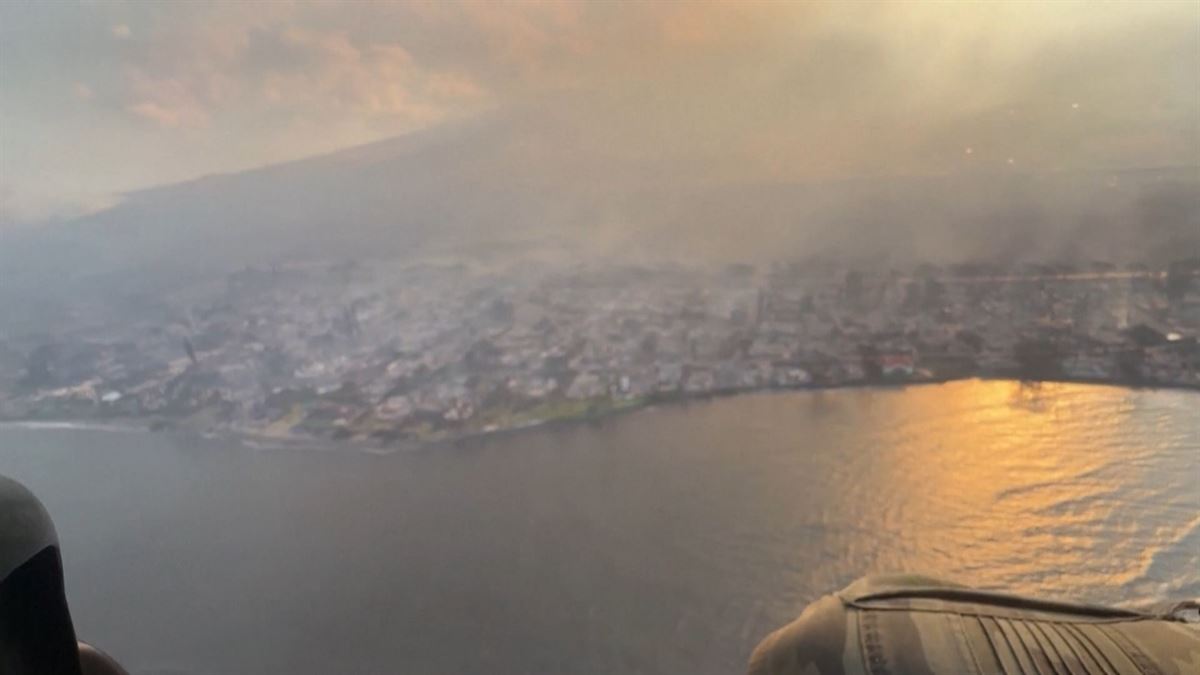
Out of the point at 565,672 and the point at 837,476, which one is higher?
the point at 837,476

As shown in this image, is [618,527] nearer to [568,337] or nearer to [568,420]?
[568,420]

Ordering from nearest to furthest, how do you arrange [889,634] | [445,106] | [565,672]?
[889,634] → [565,672] → [445,106]

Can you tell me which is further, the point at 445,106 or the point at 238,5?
the point at 445,106

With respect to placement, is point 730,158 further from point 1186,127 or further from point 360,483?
point 360,483

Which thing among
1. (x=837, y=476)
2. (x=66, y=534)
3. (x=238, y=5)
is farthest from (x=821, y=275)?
(x=66, y=534)

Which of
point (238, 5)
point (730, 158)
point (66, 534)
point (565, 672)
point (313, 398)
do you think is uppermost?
point (238, 5)

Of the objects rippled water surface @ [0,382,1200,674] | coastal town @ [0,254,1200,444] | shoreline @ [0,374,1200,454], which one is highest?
coastal town @ [0,254,1200,444]

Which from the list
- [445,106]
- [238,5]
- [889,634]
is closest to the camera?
[889,634]
